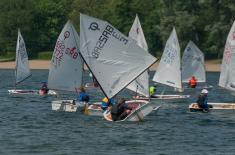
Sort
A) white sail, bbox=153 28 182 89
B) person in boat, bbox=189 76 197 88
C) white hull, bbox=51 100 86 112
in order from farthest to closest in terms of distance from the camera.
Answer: person in boat, bbox=189 76 197 88 < white sail, bbox=153 28 182 89 < white hull, bbox=51 100 86 112

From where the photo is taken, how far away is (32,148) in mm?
44500

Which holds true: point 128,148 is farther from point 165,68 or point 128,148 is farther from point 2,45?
point 2,45

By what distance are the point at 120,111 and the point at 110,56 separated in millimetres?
4420

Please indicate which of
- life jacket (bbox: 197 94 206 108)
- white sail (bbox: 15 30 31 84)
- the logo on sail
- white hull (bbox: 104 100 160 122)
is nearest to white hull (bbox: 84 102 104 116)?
white hull (bbox: 104 100 160 122)

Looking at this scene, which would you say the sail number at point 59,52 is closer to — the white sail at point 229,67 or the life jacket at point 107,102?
the life jacket at point 107,102

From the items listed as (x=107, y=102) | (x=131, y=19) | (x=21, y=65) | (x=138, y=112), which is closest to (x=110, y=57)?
(x=107, y=102)

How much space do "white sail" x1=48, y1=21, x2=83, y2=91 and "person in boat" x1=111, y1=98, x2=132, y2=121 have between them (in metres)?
12.0

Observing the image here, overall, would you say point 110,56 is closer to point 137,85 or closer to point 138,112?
point 138,112

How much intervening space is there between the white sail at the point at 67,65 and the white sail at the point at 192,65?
28.8m

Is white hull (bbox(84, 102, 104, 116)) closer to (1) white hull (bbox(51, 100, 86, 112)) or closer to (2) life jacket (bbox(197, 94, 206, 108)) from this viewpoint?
(1) white hull (bbox(51, 100, 86, 112))

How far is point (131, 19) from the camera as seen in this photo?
5950 inches

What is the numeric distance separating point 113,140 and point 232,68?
63.5 feet

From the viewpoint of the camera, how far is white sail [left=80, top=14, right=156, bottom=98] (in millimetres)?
54906

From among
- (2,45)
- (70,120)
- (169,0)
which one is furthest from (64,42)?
(2,45)
